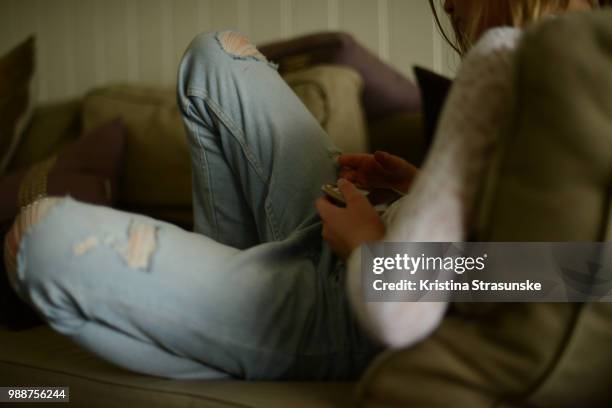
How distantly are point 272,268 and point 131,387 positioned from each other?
0.60 ft

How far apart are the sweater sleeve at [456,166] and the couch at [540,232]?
16 mm

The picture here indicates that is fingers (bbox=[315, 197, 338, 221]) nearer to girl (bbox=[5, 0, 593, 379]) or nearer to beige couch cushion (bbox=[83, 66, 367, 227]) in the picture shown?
girl (bbox=[5, 0, 593, 379])

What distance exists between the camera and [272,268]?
60 cm

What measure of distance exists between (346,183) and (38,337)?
0.49m

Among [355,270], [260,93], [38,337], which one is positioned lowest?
[38,337]

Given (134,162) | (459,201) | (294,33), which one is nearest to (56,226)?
(459,201)

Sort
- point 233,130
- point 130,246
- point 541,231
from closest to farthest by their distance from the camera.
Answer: point 541,231 → point 130,246 → point 233,130

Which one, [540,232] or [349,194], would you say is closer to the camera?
[540,232]

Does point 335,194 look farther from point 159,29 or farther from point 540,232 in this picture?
point 159,29

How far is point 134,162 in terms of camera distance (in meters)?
1.25

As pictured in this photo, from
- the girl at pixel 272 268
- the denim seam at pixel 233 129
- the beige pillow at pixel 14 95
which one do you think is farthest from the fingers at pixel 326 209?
the beige pillow at pixel 14 95

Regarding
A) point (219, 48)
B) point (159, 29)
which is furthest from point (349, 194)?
point (159, 29)

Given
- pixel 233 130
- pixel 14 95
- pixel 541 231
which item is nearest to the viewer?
pixel 541 231

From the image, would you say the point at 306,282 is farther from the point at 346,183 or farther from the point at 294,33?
the point at 294,33
